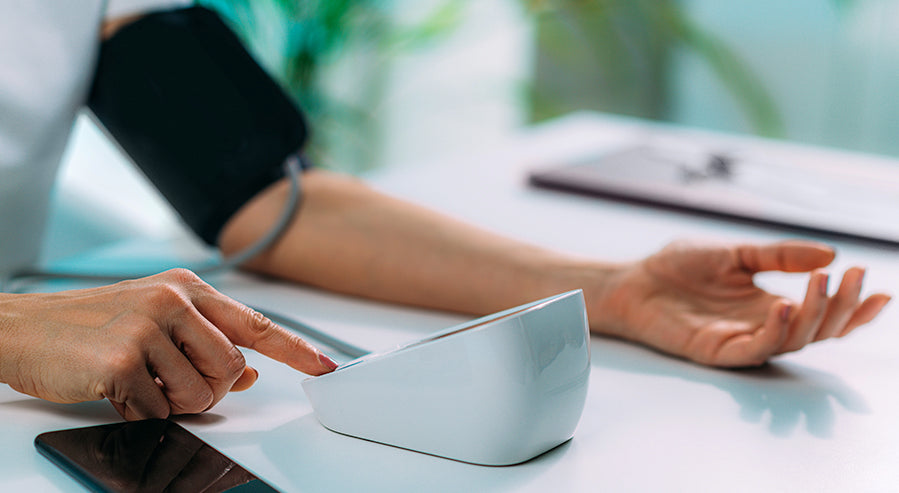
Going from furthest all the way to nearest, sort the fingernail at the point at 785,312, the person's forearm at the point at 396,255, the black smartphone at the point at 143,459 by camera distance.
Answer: the person's forearm at the point at 396,255 < the fingernail at the point at 785,312 < the black smartphone at the point at 143,459

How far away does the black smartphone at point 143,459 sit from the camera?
0.36 metres

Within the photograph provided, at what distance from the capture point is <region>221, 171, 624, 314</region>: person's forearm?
2.01 ft

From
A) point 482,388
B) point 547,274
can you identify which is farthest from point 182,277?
point 547,274

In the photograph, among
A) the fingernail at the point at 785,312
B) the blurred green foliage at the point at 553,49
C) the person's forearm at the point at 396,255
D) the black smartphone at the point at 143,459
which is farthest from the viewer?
the blurred green foliage at the point at 553,49

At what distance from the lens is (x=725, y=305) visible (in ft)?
1.84

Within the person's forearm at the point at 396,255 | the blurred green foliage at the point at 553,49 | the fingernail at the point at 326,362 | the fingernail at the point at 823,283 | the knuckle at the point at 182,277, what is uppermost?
the knuckle at the point at 182,277

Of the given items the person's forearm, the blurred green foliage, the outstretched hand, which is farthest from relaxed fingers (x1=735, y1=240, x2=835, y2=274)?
the blurred green foliage

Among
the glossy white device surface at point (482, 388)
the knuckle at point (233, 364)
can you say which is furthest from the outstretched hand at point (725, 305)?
the knuckle at point (233, 364)

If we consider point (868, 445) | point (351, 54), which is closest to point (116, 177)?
Answer: point (351, 54)

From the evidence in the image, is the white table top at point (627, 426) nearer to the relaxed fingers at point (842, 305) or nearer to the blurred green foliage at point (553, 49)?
the relaxed fingers at point (842, 305)

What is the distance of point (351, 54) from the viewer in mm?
2238

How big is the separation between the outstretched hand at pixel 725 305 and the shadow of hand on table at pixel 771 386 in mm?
10

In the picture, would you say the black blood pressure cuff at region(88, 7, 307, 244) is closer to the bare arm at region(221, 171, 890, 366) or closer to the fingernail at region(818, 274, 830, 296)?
the bare arm at region(221, 171, 890, 366)

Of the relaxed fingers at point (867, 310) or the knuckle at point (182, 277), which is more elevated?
the knuckle at point (182, 277)
